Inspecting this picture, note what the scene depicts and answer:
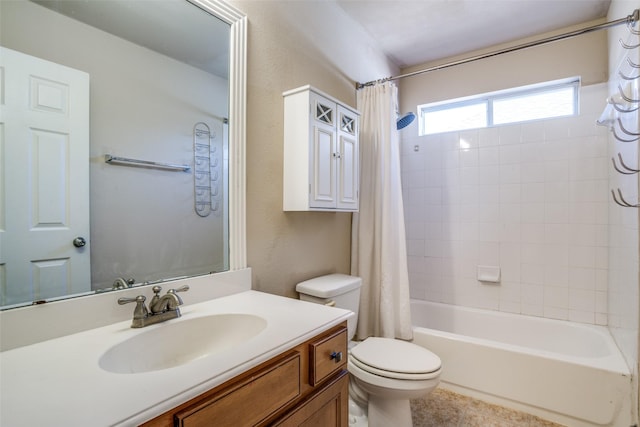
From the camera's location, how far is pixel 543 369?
1734 mm

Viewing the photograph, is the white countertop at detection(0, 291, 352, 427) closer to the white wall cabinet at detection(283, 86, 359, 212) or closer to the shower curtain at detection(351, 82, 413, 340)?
the white wall cabinet at detection(283, 86, 359, 212)

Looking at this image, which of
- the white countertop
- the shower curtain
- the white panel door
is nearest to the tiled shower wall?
the shower curtain

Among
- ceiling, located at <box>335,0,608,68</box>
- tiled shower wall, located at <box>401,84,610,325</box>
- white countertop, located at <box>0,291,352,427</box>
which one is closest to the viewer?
white countertop, located at <box>0,291,352,427</box>

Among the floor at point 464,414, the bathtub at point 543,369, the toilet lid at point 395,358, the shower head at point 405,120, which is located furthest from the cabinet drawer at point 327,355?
the shower head at point 405,120

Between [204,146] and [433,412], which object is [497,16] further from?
[433,412]

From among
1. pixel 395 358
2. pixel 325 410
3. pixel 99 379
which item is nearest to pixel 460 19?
pixel 395 358

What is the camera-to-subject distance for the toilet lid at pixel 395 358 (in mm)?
1402

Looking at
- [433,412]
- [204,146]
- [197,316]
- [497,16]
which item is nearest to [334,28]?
[497,16]

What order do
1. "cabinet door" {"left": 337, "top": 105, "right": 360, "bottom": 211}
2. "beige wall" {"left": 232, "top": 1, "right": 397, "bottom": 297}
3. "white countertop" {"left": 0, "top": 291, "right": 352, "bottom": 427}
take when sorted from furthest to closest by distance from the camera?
"cabinet door" {"left": 337, "top": 105, "right": 360, "bottom": 211} < "beige wall" {"left": 232, "top": 1, "right": 397, "bottom": 297} < "white countertop" {"left": 0, "top": 291, "right": 352, "bottom": 427}

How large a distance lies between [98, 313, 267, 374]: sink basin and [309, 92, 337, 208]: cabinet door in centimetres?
72

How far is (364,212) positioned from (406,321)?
0.78 m

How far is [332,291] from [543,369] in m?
1.29

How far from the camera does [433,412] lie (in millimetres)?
1795

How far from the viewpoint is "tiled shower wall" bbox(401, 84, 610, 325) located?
2.17 metres
